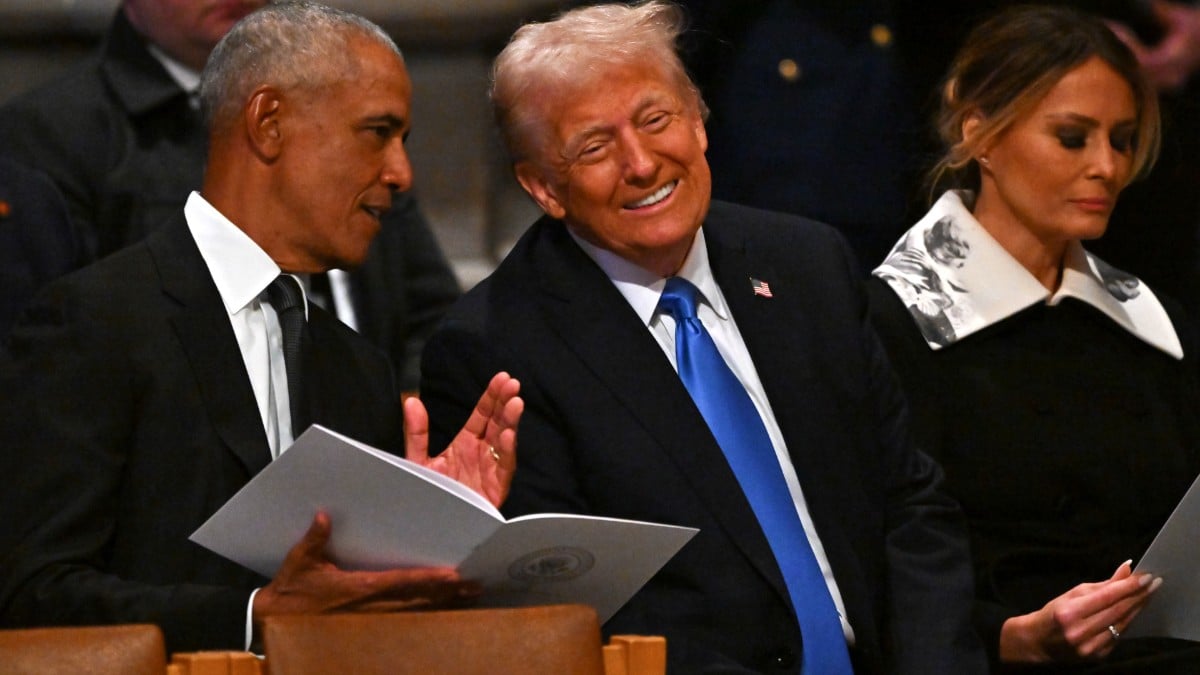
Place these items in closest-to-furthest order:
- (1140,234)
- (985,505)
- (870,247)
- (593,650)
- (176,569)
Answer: (593,650)
(176,569)
(985,505)
(870,247)
(1140,234)

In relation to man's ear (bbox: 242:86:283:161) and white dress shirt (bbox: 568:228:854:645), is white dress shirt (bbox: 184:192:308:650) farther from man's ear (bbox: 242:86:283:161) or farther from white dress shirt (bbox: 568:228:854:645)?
white dress shirt (bbox: 568:228:854:645)

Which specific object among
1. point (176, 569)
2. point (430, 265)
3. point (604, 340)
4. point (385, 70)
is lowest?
point (430, 265)

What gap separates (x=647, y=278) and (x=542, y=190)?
0.22 metres

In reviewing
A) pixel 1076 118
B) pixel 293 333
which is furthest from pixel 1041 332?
pixel 293 333

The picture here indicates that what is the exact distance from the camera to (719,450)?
2705mm

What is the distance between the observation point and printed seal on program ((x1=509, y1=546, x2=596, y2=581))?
2363mm

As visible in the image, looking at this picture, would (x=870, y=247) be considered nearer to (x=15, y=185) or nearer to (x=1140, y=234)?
(x=1140, y=234)

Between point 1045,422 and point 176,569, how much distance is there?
152cm

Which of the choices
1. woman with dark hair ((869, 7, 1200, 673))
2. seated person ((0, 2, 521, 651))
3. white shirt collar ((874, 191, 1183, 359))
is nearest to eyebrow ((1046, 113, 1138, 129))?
woman with dark hair ((869, 7, 1200, 673))

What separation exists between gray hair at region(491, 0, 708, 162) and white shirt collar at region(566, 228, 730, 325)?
19 centimetres

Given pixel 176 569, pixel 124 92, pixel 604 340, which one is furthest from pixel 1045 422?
pixel 124 92

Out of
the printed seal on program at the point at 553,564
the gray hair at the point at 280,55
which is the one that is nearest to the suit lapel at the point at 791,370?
the printed seal on program at the point at 553,564

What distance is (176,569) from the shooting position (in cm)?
251

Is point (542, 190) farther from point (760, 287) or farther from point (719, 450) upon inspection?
point (719, 450)
